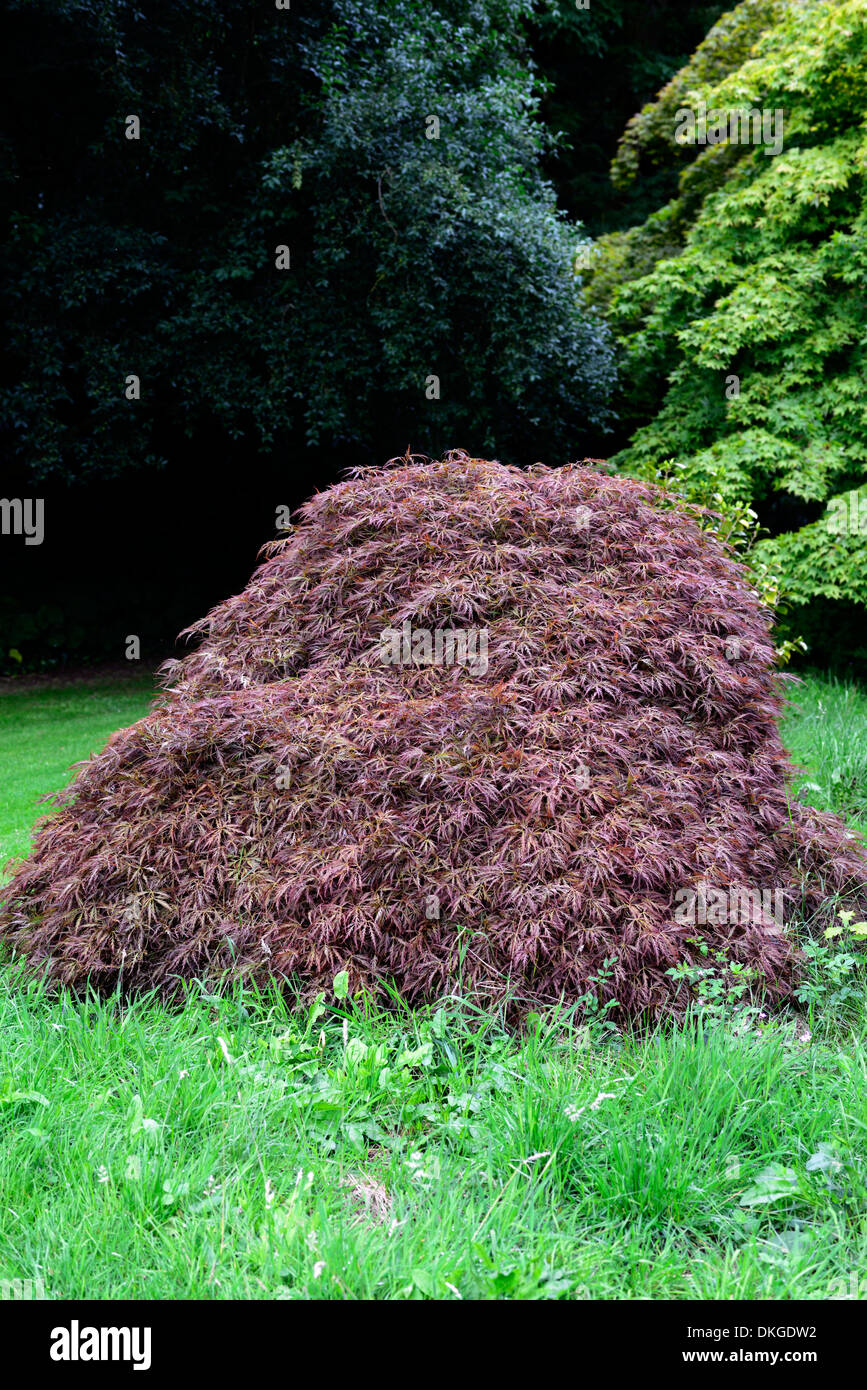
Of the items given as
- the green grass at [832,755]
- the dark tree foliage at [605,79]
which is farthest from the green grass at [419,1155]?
the dark tree foliage at [605,79]

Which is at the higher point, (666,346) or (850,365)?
(666,346)

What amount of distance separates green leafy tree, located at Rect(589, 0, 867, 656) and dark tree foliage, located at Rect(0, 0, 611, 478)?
1.21m

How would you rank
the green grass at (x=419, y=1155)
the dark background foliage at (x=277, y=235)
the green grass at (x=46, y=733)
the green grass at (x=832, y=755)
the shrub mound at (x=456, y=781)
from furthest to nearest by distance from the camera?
the dark background foliage at (x=277, y=235) < the green grass at (x=46, y=733) < the green grass at (x=832, y=755) < the shrub mound at (x=456, y=781) < the green grass at (x=419, y=1155)

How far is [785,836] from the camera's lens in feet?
12.3

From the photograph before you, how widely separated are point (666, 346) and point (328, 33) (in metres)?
4.62

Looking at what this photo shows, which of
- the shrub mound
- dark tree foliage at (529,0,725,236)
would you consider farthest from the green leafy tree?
dark tree foliage at (529,0,725,236)

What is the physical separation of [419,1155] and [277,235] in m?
9.51

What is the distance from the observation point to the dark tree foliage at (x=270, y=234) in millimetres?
8984

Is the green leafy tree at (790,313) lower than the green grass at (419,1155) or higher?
higher

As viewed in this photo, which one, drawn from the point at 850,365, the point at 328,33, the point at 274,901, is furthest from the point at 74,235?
the point at 274,901

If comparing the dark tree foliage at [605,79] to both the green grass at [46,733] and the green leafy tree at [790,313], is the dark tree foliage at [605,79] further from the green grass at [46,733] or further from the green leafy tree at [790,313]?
the green grass at [46,733]

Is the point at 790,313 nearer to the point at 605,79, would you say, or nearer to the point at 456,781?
the point at 456,781

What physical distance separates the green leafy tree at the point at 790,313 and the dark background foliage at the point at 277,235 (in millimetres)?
1198

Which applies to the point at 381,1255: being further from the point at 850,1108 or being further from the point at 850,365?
the point at 850,365
